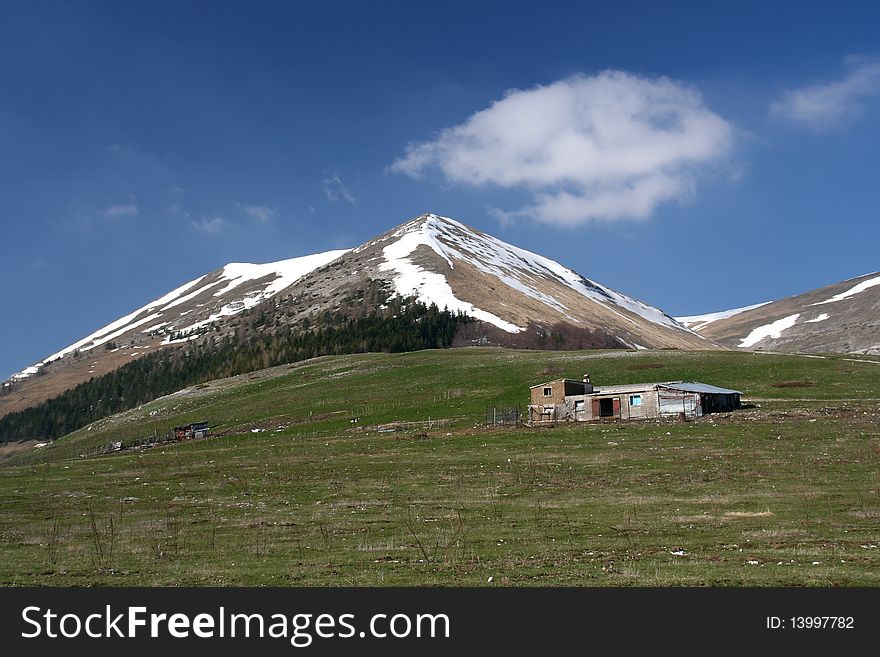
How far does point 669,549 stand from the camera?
23641 mm

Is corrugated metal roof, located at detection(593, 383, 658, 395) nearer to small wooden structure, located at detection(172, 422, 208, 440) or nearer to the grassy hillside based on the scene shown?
the grassy hillside

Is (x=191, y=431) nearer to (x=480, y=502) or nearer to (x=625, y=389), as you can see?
(x=625, y=389)

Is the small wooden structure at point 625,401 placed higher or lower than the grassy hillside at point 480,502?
higher

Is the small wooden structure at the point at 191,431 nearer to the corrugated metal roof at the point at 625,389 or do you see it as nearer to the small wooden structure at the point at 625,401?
the small wooden structure at the point at 625,401

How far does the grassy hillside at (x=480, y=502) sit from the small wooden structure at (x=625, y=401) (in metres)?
3.68

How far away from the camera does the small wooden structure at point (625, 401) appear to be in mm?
71500

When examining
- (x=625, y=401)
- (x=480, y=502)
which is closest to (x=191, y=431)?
(x=625, y=401)

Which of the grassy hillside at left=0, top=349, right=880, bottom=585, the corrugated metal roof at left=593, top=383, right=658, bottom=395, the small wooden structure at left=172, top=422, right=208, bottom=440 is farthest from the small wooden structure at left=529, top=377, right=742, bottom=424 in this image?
the small wooden structure at left=172, top=422, right=208, bottom=440

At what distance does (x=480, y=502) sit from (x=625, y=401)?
4226 centimetres

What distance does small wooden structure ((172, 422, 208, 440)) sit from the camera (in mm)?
91550

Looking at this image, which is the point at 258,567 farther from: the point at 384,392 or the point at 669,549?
the point at 384,392

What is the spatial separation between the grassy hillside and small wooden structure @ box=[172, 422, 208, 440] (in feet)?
15.4

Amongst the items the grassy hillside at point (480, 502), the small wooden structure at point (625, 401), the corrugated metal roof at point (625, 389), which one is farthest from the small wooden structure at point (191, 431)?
the corrugated metal roof at point (625, 389)
